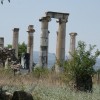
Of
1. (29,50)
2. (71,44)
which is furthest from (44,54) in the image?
(29,50)

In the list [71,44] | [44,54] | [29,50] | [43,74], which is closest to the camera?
[43,74]

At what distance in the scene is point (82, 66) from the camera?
17.2m

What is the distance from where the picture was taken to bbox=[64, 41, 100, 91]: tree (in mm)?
17205

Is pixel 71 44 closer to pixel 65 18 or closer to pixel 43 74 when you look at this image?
pixel 65 18

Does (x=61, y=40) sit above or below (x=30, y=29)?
below

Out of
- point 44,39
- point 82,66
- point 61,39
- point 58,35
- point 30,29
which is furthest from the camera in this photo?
point 30,29

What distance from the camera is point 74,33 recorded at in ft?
130

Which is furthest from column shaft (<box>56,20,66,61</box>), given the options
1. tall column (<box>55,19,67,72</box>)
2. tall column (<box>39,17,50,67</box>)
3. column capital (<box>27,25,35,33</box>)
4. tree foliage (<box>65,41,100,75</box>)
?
tree foliage (<box>65,41,100,75</box>)

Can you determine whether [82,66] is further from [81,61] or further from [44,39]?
[44,39]

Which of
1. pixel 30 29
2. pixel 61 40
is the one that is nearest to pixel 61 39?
pixel 61 40

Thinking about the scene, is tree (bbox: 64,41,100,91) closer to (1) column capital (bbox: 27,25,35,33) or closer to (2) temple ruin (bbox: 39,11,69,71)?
(2) temple ruin (bbox: 39,11,69,71)

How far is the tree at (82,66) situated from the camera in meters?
17.2

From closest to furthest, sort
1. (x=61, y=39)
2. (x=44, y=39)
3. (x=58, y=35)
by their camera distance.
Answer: (x=61, y=39) < (x=58, y=35) < (x=44, y=39)

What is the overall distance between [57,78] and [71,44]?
18635 millimetres
